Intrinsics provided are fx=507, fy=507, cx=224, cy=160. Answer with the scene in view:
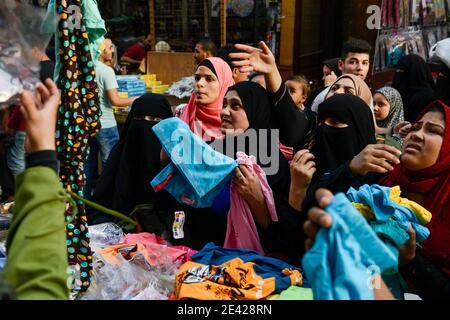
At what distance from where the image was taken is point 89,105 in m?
2.41

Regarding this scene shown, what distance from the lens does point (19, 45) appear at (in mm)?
1574

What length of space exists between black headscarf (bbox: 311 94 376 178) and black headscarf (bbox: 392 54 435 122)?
2.48m

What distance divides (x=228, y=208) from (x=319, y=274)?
1.64 meters

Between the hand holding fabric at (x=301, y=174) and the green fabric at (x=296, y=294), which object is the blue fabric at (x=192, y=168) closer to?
the hand holding fabric at (x=301, y=174)

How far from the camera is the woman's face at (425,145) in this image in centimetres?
224

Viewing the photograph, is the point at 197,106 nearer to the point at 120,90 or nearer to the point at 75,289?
the point at 75,289

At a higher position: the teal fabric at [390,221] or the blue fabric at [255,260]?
the teal fabric at [390,221]

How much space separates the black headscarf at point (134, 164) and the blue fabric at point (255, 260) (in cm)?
89

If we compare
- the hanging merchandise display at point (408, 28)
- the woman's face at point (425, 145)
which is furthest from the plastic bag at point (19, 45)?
the hanging merchandise display at point (408, 28)

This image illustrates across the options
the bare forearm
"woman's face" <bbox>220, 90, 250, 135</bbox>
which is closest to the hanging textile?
"woman's face" <bbox>220, 90, 250, 135</bbox>

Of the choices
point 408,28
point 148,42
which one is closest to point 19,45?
point 408,28

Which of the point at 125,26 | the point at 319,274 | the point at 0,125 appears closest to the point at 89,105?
the point at 0,125

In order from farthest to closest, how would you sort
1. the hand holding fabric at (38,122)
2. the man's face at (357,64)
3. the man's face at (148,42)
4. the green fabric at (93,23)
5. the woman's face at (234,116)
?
the man's face at (148,42) < the man's face at (357,64) < the woman's face at (234,116) < the green fabric at (93,23) < the hand holding fabric at (38,122)

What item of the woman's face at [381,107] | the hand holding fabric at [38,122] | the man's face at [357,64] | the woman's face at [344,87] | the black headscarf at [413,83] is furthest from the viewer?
the black headscarf at [413,83]
